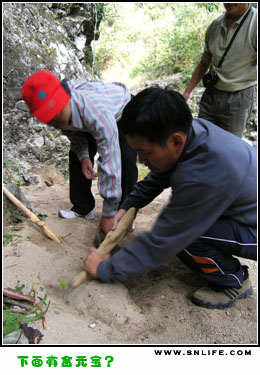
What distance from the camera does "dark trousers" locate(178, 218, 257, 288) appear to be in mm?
1561

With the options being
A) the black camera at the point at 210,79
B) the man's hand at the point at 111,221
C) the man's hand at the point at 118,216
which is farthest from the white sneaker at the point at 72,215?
the black camera at the point at 210,79

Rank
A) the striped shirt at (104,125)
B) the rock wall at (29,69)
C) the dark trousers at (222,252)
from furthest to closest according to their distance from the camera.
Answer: the rock wall at (29,69) < the striped shirt at (104,125) < the dark trousers at (222,252)

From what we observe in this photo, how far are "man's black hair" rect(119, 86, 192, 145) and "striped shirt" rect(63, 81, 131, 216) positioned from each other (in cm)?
49

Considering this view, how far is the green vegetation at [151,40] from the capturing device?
8.35m

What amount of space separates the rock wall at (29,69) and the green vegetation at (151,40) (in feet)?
9.81

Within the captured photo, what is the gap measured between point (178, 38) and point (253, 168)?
8501mm

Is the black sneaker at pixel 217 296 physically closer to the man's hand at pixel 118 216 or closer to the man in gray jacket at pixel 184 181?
the man in gray jacket at pixel 184 181

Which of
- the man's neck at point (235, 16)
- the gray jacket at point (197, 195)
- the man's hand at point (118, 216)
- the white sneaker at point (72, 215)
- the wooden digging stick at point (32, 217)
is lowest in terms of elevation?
the white sneaker at point (72, 215)

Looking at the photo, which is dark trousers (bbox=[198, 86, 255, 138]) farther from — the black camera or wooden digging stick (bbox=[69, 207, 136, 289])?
wooden digging stick (bbox=[69, 207, 136, 289])

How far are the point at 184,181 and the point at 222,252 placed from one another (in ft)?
1.98

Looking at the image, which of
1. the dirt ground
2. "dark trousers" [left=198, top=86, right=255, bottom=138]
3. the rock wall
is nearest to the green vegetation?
the rock wall

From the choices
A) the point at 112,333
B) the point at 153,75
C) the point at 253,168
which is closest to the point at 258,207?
the point at 253,168

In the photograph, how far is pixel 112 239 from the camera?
1777 millimetres

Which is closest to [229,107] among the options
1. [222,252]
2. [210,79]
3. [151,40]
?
[210,79]
